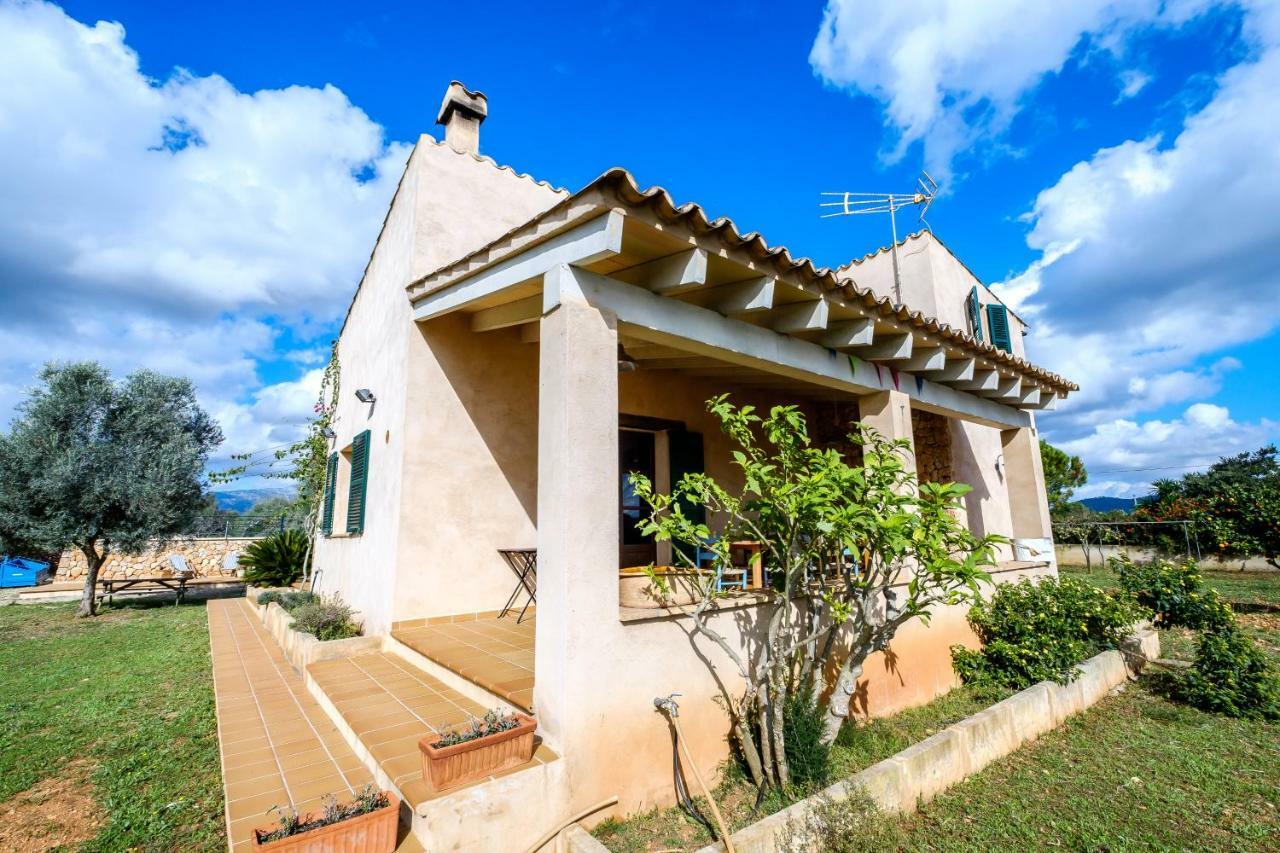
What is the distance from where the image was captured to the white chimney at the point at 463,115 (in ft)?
21.7

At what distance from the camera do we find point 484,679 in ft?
11.6

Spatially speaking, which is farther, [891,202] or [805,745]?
[891,202]

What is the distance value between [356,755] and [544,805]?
4.90 feet

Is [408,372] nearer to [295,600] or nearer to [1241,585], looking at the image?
[295,600]

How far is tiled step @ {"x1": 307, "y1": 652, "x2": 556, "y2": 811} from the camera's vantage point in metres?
2.68

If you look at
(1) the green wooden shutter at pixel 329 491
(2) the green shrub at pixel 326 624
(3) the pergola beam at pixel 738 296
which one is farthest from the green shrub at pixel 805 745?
(1) the green wooden shutter at pixel 329 491

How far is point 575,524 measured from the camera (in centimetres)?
282

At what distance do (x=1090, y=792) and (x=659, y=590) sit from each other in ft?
10.9

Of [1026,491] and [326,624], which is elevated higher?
[1026,491]

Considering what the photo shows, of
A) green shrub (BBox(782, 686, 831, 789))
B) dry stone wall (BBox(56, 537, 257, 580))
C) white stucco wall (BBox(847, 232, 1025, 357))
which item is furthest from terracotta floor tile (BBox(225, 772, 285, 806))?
dry stone wall (BBox(56, 537, 257, 580))

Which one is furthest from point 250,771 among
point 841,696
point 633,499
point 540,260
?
point 633,499

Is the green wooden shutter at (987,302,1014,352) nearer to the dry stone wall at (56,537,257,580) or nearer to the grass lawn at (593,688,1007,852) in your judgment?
the grass lawn at (593,688,1007,852)

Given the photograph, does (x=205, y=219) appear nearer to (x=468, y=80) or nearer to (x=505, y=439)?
(x=468, y=80)

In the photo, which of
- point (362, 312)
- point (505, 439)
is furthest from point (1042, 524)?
point (362, 312)
